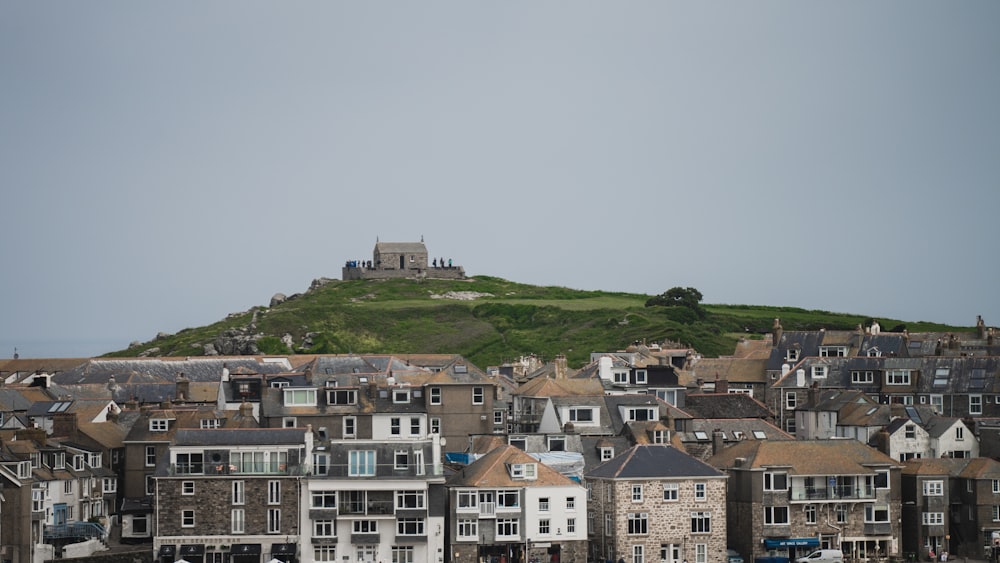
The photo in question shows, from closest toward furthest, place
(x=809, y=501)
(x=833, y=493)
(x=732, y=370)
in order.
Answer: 1. (x=809, y=501)
2. (x=833, y=493)
3. (x=732, y=370)

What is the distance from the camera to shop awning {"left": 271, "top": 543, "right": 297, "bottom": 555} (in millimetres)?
71750

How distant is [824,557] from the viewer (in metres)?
74.2

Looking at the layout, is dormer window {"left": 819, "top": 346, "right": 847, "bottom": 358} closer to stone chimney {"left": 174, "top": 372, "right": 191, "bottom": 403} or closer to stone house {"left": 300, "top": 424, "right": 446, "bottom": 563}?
stone chimney {"left": 174, "top": 372, "right": 191, "bottom": 403}

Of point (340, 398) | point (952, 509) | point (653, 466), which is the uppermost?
point (340, 398)

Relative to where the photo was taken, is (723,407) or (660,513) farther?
(723,407)

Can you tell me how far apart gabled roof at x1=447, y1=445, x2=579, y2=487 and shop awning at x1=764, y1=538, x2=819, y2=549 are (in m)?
9.62

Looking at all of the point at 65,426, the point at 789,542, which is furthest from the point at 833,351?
the point at 65,426

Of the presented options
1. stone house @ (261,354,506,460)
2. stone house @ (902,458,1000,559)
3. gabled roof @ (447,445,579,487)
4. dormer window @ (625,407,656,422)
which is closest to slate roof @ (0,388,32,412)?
stone house @ (261,354,506,460)

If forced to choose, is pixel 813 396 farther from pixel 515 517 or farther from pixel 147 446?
pixel 147 446

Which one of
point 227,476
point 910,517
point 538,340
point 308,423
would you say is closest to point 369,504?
point 227,476

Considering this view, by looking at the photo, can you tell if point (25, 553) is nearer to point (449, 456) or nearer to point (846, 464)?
point (449, 456)

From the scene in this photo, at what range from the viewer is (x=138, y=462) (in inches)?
3265

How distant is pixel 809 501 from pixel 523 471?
45.4 feet

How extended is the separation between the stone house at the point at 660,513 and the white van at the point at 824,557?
373cm
